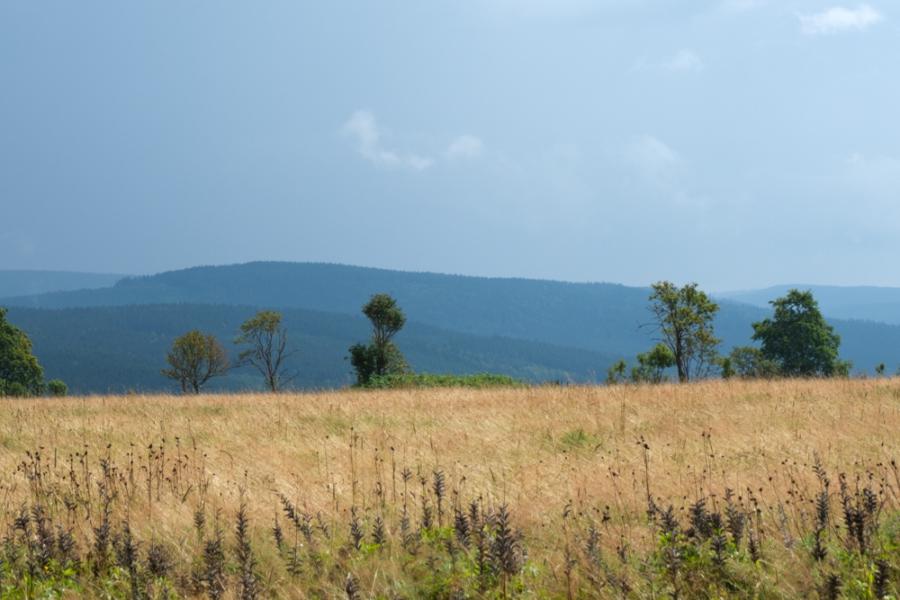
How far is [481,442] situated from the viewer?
14.0m

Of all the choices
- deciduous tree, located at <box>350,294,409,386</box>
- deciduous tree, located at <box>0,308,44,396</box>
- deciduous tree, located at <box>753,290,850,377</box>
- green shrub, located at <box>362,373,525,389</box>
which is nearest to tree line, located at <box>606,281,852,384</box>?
deciduous tree, located at <box>753,290,850,377</box>

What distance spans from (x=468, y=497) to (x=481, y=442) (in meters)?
4.62

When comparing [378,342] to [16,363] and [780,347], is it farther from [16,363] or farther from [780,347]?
[780,347]

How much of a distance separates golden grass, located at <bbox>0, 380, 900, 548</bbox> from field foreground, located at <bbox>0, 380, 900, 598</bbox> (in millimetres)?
70

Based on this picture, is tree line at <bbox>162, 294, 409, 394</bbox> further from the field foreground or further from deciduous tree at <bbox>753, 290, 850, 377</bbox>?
deciduous tree at <bbox>753, 290, 850, 377</bbox>

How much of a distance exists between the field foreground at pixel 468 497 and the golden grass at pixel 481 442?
0.07 metres

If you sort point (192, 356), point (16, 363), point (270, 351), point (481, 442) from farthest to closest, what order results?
point (270, 351) < point (192, 356) < point (16, 363) < point (481, 442)

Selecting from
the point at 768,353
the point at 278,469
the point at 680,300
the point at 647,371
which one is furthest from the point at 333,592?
the point at 768,353

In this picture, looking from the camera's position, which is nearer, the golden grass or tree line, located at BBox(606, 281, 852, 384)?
the golden grass

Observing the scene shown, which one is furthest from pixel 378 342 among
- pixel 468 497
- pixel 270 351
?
pixel 468 497

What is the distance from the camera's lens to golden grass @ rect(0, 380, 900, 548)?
979cm

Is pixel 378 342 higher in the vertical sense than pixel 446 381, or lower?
higher

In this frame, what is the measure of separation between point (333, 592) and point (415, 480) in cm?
510

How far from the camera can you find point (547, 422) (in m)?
16.3
